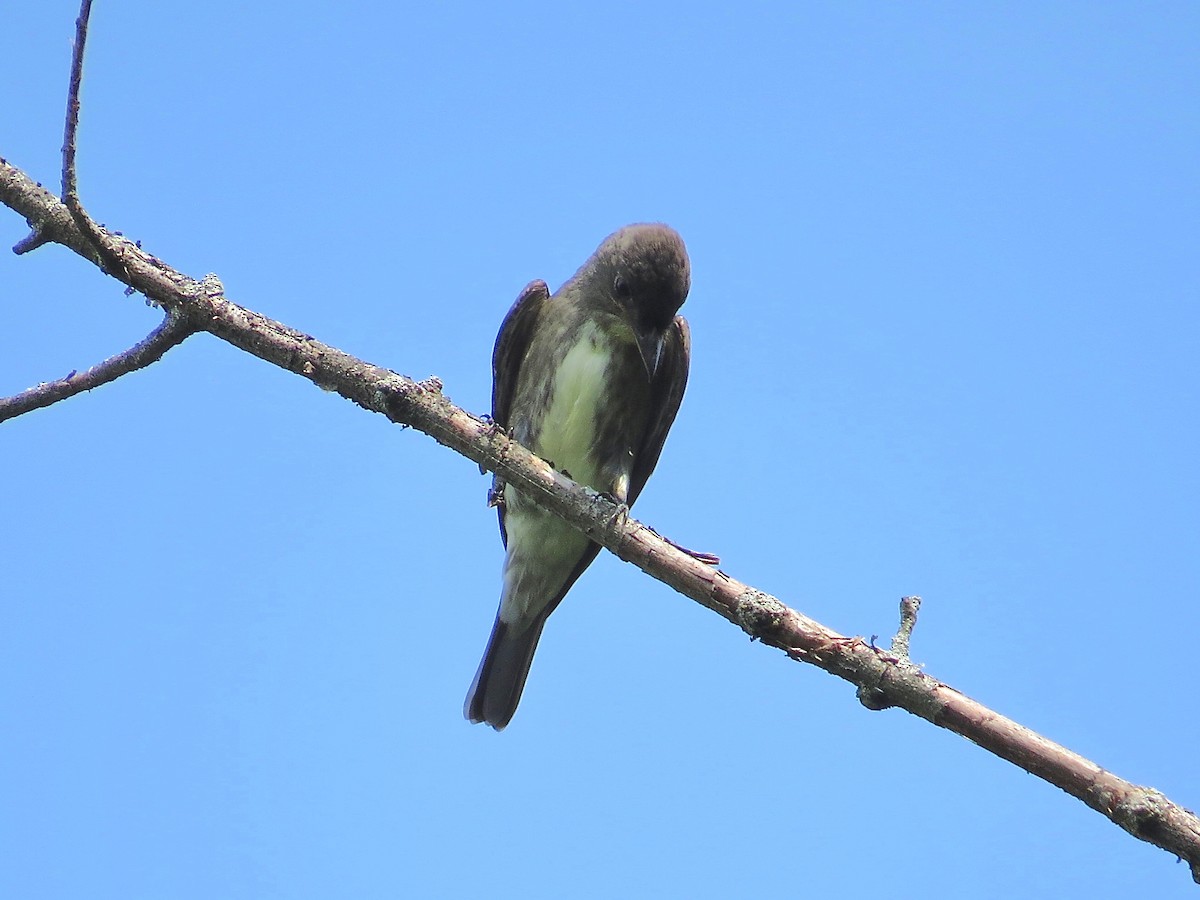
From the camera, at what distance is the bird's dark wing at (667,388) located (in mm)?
6355

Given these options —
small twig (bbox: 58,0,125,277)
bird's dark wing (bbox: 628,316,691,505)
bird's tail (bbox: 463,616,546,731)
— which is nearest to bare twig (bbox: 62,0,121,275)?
small twig (bbox: 58,0,125,277)

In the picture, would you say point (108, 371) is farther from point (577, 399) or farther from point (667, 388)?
point (667, 388)

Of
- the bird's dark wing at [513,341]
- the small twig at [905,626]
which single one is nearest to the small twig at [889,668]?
the small twig at [905,626]

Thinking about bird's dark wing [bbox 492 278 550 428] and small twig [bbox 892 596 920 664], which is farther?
bird's dark wing [bbox 492 278 550 428]

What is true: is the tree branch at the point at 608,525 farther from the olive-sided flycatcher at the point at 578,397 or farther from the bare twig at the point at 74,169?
the olive-sided flycatcher at the point at 578,397

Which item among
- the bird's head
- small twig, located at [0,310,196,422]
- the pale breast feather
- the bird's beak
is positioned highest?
the bird's head

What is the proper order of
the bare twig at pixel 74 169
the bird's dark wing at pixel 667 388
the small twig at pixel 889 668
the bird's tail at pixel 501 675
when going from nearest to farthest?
1. the bare twig at pixel 74 169
2. the small twig at pixel 889 668
3. the bird's dark wing at pixel 667 388
4. the bird's tail at pixel 501 675

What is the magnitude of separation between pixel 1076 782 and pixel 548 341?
12.9ft

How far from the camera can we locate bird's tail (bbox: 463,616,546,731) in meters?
6.78

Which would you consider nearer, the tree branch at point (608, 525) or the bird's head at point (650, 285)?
the tree branch at point (608, 525)

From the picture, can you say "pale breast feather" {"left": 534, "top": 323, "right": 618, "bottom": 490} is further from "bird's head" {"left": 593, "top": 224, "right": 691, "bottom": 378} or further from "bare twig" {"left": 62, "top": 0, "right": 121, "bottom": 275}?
"bare twig" {"left": 62, "top": 0, "right": 121, "bottom": 275}

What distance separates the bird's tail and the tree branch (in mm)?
2462

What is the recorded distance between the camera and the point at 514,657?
685 cm

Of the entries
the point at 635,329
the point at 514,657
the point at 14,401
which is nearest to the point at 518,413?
the point at 635,329
